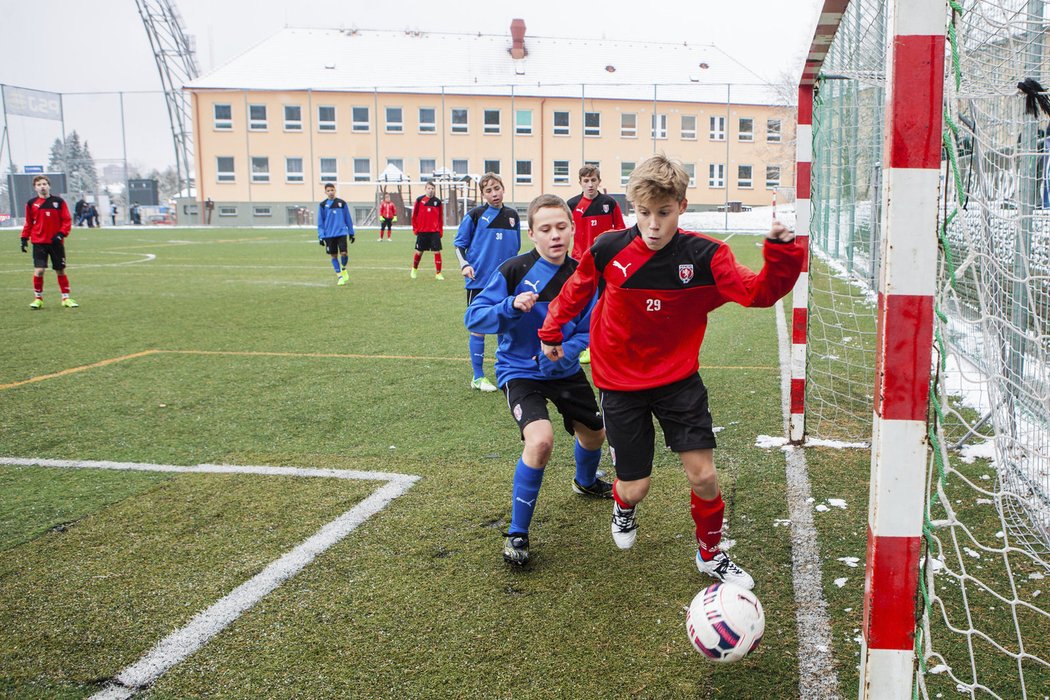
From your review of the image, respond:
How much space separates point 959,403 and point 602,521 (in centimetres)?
306

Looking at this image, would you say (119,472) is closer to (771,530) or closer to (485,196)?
(771,530)

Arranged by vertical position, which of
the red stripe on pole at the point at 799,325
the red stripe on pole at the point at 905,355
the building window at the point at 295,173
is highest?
the building window at the point at 295,173

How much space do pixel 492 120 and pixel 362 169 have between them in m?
7.57

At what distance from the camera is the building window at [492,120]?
46312 mm

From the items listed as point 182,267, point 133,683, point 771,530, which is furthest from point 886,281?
point 182,267

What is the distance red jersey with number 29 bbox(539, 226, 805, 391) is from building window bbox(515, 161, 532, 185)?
4352 centimetres

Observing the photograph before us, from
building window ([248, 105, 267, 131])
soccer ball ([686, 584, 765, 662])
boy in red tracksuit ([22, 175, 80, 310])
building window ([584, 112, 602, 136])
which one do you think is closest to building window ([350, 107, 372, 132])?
building window ([248, 105, 267, 131])

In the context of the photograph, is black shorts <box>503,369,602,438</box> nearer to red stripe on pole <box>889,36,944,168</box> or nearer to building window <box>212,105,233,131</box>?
red stripe on pole <box>889,36,944,168</box>

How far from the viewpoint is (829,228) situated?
54.9ft

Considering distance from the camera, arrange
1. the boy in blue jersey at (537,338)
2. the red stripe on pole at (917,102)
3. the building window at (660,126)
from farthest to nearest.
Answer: the building window at (660,126) < the boy in blue jersey at (537,338) < the red stripe on pole at (917,102)

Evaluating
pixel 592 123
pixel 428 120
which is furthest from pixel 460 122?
pixel 592 123

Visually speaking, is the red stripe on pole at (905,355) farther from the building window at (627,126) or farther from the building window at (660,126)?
the building window at (627,126)

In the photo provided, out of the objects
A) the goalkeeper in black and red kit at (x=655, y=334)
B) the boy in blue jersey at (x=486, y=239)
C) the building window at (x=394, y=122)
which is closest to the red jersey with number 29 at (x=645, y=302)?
the goalkeeper in black and red kit at (x=655, y=334)

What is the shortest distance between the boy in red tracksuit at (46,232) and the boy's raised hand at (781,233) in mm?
12627
